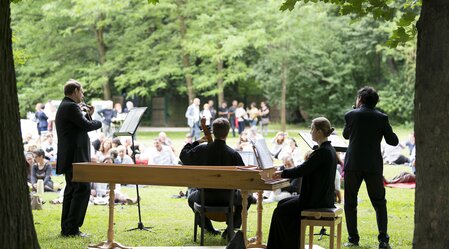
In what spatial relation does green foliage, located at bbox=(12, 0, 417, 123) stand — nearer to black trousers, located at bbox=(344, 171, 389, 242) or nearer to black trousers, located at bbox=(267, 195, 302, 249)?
black trousers, located at bbox=(344, 171, 389, 242)

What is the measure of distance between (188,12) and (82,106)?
26211 mm

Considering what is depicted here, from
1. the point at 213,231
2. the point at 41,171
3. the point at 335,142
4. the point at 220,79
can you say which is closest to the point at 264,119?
the point at 220,79

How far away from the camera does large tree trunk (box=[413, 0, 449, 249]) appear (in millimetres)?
5973

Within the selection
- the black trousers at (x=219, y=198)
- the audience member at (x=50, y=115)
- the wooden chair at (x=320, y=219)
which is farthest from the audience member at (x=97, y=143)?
the wooden chair at (x=320, y=219)

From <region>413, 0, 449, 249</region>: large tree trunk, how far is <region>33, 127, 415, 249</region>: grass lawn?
3.65 m

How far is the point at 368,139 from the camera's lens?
30.6 feet

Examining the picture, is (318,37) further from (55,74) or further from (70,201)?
(70,201)

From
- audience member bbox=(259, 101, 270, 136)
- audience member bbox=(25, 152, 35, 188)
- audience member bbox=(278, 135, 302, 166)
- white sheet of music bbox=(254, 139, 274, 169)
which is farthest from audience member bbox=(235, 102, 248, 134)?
white sheet of music bbox=(254, 139, 274, 169)

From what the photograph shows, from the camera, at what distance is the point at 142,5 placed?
120ft

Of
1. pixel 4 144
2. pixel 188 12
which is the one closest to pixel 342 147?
pixel 4 144

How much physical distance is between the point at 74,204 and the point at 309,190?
10.6 feet

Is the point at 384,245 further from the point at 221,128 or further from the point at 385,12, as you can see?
the point at 385,12

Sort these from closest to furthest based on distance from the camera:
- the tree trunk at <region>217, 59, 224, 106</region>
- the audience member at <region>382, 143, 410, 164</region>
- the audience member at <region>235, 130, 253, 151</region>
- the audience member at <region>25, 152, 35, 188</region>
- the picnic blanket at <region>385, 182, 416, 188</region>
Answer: the audience member at <region>25, 152, 35, 188</region>, the picnic blanket at <region>385, 182, 416, 188</region>, the audience member at <region>235, 130, 253, 151</region>, the audience member at <region>382, 143, 410, 164</region>, the tree trunk at <region>217, 59, 224, 106</region>

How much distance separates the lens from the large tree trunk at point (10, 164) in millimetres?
6105
